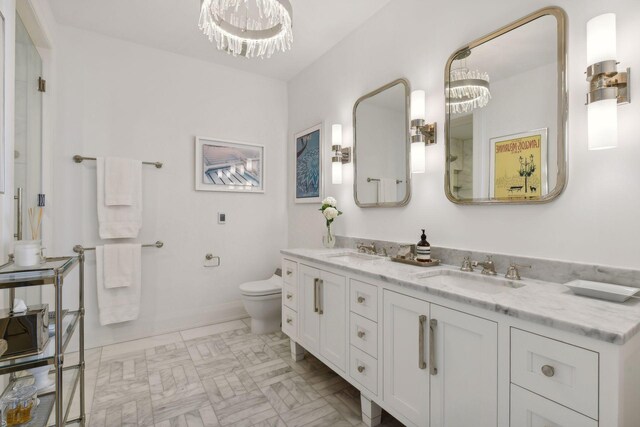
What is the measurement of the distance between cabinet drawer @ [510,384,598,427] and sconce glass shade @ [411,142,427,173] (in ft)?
4.10

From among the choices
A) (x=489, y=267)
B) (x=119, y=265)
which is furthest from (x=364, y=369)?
(x=119, y=265)

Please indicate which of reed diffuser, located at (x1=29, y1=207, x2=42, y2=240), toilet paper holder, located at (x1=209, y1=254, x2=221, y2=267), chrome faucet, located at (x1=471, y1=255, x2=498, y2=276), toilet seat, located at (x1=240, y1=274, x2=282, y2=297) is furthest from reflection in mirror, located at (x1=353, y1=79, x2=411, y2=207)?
reed diffuser, located at (x1=29, y1=207, x2=42, y2=240)

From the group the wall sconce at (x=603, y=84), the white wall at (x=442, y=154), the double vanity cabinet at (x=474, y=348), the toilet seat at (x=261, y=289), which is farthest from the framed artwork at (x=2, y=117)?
the wall sconce at (x=603, y=84)

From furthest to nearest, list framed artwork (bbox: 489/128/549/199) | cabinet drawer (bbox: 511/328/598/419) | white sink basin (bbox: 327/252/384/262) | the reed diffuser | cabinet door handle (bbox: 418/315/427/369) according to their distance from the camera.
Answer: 1. white sink basin (bbox: 327/252/384/262)
2. the reed diffuser
3. framed artwork (bbox: 489/128/549/199)
4. cabinet door handle (bbox: 418/315/427/369)
5. cabinet drawer (bbox: 511/328/598/419)

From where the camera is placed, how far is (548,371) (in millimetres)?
929

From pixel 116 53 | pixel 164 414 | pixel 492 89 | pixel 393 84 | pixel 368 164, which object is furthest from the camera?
pixel 116 53

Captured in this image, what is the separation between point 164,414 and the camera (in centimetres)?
174

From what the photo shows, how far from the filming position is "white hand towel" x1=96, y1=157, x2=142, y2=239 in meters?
2.51

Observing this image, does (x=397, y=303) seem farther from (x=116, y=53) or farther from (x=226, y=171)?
(x=116, y=53)

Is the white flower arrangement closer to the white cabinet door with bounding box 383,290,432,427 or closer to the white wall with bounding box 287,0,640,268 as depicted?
the white wall with bounding box 287,0,640,268

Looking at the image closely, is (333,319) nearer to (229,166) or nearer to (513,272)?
(513,272)

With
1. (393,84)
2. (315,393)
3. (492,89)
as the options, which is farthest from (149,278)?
(492,89)

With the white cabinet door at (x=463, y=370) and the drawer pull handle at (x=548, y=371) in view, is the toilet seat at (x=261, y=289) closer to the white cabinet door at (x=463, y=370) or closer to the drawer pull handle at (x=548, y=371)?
the white cabinet door at (x=463, y=370)

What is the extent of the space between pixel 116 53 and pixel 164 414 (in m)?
2.85
